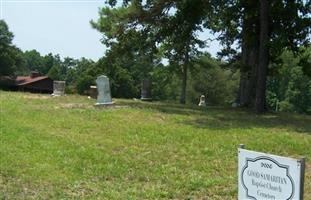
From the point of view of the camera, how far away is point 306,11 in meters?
21.3

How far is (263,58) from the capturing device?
2045cm

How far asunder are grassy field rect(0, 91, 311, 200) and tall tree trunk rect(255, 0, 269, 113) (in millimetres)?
2495

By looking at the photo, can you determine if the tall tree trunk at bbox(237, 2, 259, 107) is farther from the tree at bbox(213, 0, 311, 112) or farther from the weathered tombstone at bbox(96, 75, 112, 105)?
the weathered tombstone at bbox(96, 75, 112, 105)

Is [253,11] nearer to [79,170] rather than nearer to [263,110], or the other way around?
[263,110]

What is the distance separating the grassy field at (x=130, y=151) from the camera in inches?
331

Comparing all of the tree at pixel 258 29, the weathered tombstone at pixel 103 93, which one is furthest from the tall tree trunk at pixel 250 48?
the weathered tombstone at pixel 103 93

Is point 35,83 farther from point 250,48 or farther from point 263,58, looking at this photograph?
point 263,58

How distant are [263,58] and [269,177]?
→ 633 inches

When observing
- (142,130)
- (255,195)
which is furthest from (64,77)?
(255,195)

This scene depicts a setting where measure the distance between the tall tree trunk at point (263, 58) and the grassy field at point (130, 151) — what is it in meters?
2.50

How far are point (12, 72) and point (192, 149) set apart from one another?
50087 mm

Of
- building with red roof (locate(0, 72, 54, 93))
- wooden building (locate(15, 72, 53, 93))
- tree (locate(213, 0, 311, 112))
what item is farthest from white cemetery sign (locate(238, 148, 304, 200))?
wooden building (locate(15, 72, 53, 93))

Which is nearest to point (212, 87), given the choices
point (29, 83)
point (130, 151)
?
point (29, 83)

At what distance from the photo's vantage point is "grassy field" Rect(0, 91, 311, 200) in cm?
840
